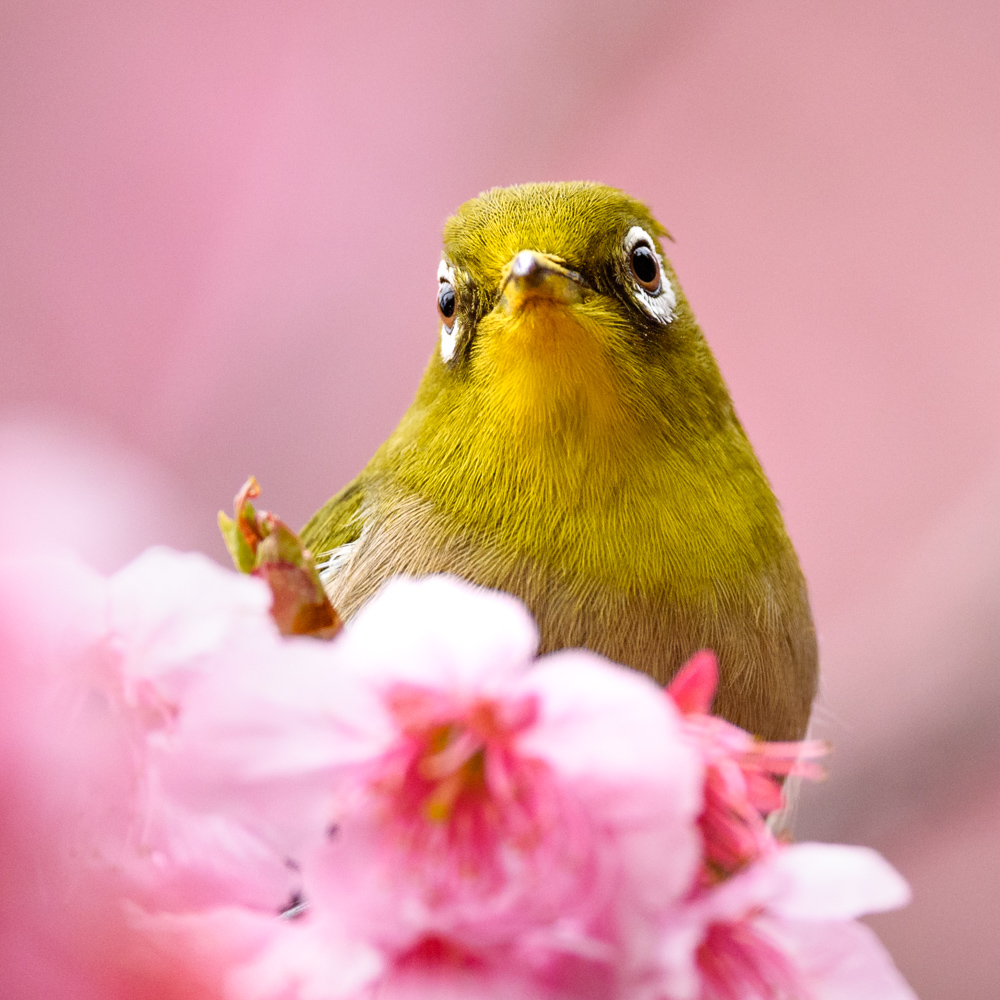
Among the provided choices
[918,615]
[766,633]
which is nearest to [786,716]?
[766,633]

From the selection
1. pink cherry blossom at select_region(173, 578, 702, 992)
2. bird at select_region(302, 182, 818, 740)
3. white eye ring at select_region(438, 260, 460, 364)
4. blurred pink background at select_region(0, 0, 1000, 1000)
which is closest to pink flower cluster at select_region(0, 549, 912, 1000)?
pink cherry blossom at select_region(173, 578, 702, 992)

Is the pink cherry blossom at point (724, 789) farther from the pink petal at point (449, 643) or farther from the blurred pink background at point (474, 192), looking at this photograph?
the blurred pink background at point (474, 192)

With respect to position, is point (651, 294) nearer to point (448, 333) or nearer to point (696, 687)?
point (448, 333)

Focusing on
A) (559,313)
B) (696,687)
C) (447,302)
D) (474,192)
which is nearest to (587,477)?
(559,313)

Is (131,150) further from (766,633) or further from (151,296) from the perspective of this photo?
(766,633)

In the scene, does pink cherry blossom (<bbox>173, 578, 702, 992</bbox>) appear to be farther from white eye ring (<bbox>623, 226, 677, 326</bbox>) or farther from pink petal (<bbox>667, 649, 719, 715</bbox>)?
white eye ring (<bbox>623, 226, 677, 326</bbox>)

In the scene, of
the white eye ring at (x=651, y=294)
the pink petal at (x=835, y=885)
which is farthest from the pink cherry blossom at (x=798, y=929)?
the white eye ring at (x=651, y=294)

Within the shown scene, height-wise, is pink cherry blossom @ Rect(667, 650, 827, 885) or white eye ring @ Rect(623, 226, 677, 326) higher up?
white eye ring @ Rect(623, 226, 677, 326)
